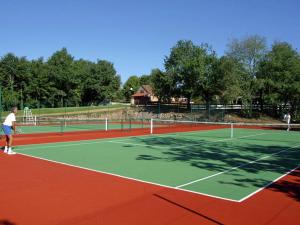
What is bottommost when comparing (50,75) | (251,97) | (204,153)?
(204,153)

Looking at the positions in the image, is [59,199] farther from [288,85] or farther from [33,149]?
[288,85]

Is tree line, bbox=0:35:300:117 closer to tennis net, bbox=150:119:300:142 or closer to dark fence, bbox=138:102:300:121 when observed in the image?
dark fence, bbox=138:102:300:121

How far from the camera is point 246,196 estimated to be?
8.03 m

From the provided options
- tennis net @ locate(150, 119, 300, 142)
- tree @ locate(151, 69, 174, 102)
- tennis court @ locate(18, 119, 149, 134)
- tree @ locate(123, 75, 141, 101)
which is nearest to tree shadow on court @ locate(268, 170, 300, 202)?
tennis net @ locate(150, 119, 300, 142)

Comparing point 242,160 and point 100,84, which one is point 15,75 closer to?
point 100,84

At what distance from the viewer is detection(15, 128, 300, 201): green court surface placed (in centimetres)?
933

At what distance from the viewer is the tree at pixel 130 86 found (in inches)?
4756

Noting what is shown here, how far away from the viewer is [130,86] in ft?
412

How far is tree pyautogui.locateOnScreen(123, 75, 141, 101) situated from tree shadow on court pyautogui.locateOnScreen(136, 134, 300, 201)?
335 feet

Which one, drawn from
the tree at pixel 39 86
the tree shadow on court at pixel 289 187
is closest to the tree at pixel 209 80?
the tree at pixel 39 86

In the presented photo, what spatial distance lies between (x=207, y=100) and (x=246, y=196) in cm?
4791

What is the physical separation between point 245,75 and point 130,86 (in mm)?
81287

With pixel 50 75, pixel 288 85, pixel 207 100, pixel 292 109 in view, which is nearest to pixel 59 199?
pixel 288 85

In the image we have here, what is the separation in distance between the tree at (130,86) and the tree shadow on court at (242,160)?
10215 cm
